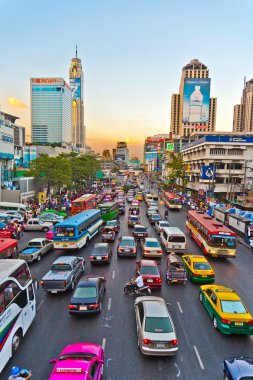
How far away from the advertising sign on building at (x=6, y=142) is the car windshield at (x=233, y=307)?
5174 centimetres

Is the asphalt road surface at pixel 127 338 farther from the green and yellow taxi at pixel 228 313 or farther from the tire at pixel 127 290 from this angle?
the green and yellow taxi at pixel 228 313

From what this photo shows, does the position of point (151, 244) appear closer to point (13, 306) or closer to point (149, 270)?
point (149, 270)

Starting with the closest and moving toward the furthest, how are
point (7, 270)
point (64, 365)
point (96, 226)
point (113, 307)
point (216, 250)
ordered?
point (64, 365)
point (7, 270)
point (113, 307)
point (216, 250)
point (96, 226)

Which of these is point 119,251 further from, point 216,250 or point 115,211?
point 115,211

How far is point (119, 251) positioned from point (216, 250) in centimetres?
781

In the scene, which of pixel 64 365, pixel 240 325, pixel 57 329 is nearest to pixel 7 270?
pixel 57 329

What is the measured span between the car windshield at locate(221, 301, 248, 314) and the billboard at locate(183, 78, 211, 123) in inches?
4518

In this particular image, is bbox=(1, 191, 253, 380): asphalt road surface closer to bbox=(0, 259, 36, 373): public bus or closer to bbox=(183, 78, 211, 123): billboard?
bbox=(0, 259, 36, 373): public bus

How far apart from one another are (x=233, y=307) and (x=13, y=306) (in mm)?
9020

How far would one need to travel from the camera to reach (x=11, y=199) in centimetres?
5106

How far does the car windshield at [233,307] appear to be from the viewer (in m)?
11.9

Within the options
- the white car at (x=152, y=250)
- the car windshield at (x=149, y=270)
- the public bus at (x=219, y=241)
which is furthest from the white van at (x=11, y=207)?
the car windshield at (x=149, y=270)

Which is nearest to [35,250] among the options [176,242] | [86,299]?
[86,299]

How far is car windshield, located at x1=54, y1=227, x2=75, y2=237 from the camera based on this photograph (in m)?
23.4
